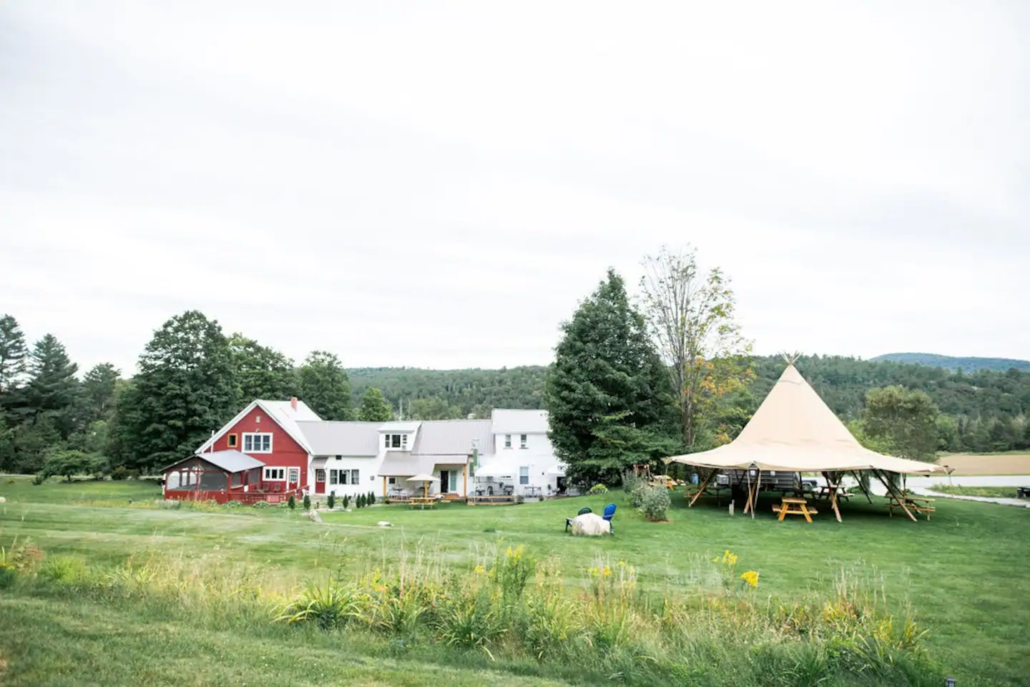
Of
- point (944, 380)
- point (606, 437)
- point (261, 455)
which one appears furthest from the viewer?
point (944, 380)

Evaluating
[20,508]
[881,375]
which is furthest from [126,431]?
[881,375]

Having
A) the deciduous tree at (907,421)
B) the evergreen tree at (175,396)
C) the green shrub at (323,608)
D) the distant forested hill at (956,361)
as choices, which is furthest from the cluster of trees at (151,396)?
the distant forested hill at (956,361)

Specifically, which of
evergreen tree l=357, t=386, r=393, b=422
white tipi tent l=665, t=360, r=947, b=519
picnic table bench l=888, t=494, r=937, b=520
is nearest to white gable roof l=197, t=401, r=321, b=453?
evergreen tree l=357, t=386, r=393, b=422

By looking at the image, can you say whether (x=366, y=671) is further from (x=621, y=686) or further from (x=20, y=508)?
(x=20, y=508)

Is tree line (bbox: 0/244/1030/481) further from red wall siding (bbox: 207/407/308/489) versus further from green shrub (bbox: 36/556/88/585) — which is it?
green shrub (bbox: 36/556/88/585)

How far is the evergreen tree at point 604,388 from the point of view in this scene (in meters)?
31.5

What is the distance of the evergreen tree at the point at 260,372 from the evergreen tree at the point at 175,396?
927 cm

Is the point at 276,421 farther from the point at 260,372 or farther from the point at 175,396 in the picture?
the point at 260,372

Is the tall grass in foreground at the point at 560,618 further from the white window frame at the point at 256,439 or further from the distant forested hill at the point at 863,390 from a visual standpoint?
the distant forested hill at the point at 863,390

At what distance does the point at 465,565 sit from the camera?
32.4 ft

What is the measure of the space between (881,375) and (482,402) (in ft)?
213

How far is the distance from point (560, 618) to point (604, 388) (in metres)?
26.0

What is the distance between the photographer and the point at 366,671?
5.52 m

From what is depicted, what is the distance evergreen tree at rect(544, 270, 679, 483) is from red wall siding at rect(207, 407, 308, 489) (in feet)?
58.4
